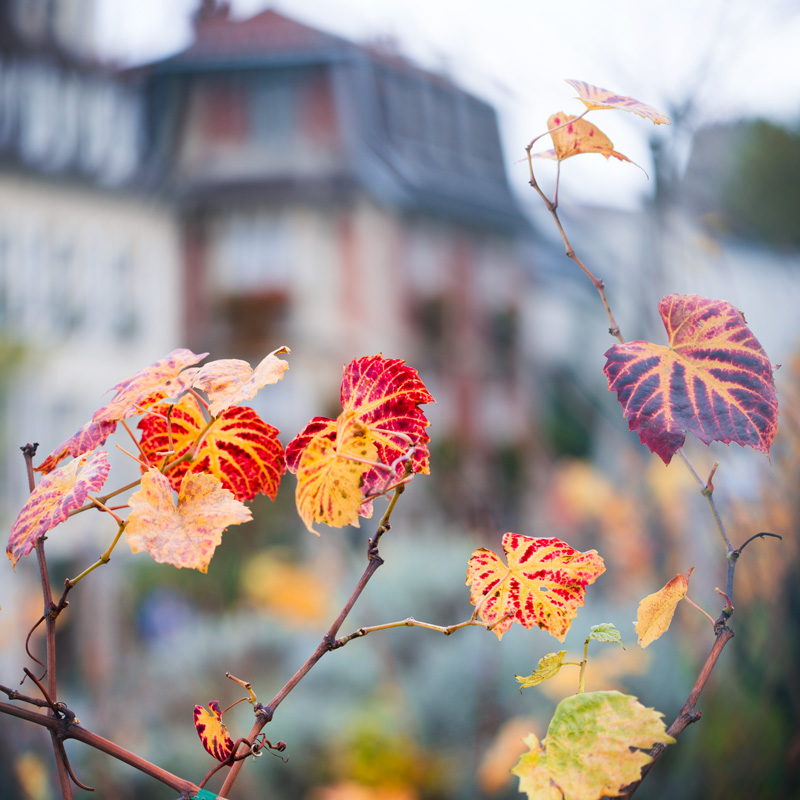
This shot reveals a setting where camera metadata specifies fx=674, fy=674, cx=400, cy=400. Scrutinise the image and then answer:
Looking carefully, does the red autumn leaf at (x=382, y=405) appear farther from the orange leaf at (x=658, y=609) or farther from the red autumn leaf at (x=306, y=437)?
the orange leaf at (x=658, y=609)

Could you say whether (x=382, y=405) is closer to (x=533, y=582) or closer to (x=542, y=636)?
(x=533, y=582)

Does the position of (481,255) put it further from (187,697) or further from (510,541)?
(510,541)

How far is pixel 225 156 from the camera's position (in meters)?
6.56

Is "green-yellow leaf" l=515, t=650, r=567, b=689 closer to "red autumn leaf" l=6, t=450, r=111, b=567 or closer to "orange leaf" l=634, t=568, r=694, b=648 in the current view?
"orange leaf" l=634, t=568, r=694, b=648

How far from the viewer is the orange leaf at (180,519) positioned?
246mm

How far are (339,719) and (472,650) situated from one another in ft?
1.25

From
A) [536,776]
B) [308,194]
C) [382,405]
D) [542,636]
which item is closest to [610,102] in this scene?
[382,405]

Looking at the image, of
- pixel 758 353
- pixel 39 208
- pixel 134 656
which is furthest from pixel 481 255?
pixel 758 353

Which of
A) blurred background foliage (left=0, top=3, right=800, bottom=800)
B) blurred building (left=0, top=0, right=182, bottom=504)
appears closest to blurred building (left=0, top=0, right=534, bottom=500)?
blurred building (left=0, top=0, right=182, bottom=504)

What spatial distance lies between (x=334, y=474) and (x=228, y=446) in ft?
0.25

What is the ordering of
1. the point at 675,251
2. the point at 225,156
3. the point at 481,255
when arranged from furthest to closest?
the point at 481,255
the point at 225,156
the point at 675,251

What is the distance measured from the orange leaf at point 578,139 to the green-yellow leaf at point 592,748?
0.75ft

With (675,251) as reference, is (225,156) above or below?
below

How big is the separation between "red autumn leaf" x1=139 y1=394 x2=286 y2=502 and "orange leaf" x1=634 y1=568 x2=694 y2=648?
0.56ft
